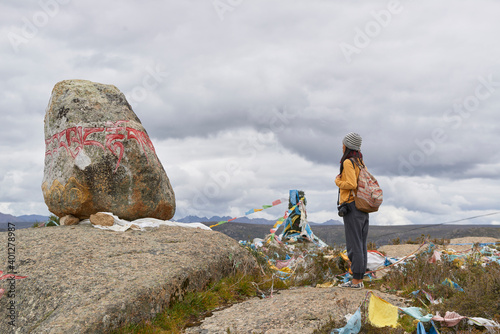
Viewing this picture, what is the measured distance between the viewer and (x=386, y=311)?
15.2 feet

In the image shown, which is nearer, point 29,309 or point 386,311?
point 386,311

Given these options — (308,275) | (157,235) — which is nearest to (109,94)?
(157,235)

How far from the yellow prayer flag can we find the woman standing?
247 centimetres

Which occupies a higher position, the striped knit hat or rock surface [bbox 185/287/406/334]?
the striped knit hat

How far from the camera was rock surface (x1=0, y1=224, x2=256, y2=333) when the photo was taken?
516 cm

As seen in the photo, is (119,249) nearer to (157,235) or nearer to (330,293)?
(157,235)

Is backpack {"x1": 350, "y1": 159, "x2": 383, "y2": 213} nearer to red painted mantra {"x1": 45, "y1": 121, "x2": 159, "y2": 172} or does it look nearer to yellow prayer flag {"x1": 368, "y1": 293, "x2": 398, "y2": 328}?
yellow prayer flag {"x1": 368, "y1": 293, "x2": 398, "y2": 328}

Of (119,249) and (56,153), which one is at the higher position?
(56,153)

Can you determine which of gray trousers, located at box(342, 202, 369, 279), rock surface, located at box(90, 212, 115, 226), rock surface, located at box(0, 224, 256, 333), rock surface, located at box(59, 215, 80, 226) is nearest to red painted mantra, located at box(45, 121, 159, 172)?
rock surface, located at box(90, 212, 115, 226)

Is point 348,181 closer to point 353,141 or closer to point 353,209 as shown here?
point 353,209

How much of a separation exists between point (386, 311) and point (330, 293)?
187 cm

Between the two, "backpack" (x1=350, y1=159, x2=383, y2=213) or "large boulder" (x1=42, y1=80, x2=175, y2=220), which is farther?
"large boulder" (x1=42, y1=80, x2=175, y2=220)

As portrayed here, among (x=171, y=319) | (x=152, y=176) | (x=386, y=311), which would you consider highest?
(x=152, y=176)

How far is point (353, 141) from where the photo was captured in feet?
23.8
